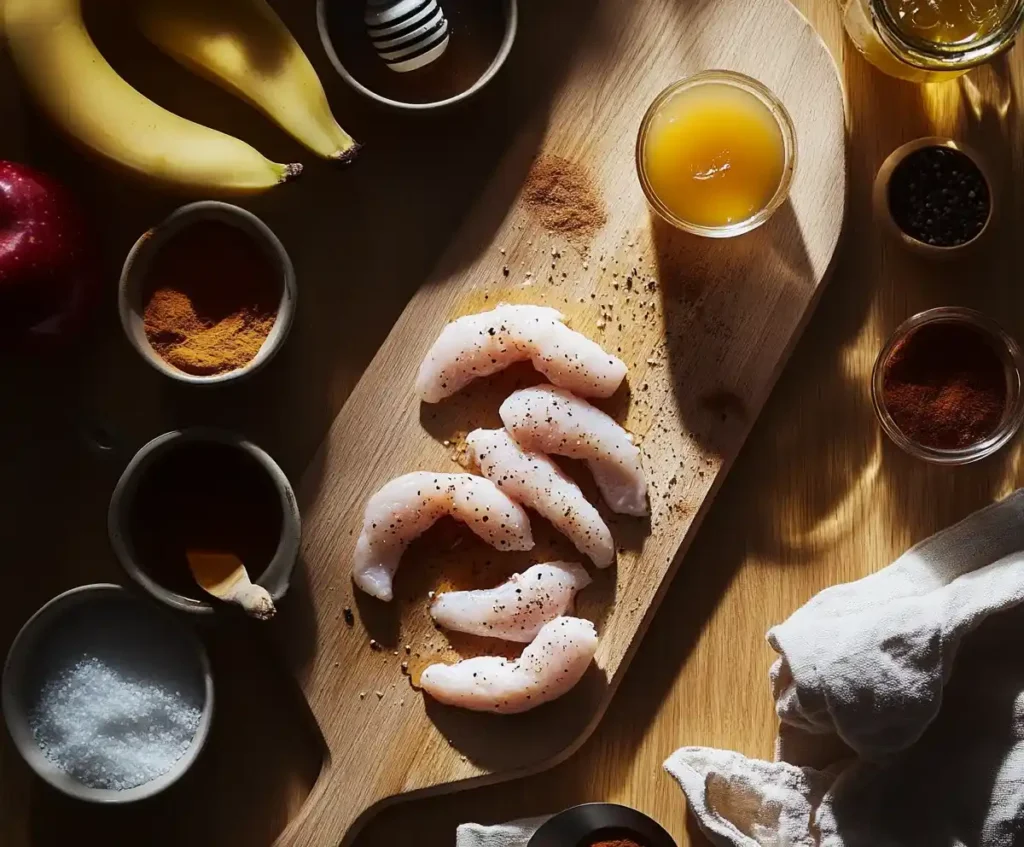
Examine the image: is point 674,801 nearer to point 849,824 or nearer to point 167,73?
point 849,824

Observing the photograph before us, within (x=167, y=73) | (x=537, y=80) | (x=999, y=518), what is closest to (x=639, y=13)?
(x=537, y=80)

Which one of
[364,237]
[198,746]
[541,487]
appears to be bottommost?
[198,746]

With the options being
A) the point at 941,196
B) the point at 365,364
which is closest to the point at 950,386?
the point at 941,196

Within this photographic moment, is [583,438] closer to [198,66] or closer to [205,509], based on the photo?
[205,509]

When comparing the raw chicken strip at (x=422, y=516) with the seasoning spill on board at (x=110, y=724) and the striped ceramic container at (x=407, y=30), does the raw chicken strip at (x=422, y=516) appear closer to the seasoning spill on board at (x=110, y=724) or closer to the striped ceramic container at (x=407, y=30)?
the seasoning spill on board at (x=110, y=724)

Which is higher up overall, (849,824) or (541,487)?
(541,487)

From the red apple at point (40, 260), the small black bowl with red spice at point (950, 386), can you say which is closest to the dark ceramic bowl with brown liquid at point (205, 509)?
the red apple at point (40, 260)

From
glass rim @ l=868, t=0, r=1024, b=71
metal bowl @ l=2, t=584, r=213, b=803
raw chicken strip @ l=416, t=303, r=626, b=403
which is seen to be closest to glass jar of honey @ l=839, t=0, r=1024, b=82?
glass rim @ l=868, t=0, r=1024, b=71

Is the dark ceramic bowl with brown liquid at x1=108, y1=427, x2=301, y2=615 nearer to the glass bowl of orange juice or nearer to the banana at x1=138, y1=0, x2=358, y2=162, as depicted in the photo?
the banana at x1=138, y1=0, x2=358, y2=162
